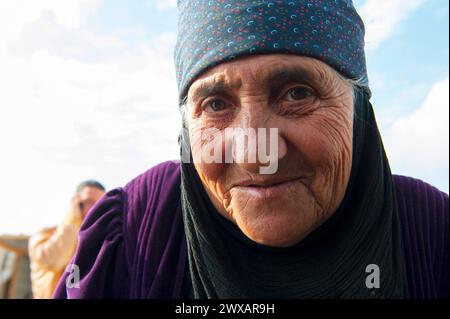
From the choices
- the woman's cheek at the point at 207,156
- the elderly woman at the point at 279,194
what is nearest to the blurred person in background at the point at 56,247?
the elderly woman at the point at 279,194

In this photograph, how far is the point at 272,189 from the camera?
1.33 m

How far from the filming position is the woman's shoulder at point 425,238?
1.61 meters

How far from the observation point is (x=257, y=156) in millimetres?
1307

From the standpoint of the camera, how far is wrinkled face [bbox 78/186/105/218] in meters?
5.81

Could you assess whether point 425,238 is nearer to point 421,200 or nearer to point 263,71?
point 421,200

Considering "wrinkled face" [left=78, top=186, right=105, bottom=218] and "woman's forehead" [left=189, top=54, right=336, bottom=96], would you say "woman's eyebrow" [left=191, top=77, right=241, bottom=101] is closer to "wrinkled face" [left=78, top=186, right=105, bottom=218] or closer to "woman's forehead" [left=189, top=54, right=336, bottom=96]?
"woman's forehead" [left=189, top=54, right=336, bottom=96]

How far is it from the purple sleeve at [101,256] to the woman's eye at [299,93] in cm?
90

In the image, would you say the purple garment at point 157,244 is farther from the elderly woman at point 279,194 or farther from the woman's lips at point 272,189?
the woman's lips at point 272,189

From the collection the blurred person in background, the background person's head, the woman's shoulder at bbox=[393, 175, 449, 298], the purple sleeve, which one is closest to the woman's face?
the woman's shoulder at bbox=[393, 175, 449, 298]

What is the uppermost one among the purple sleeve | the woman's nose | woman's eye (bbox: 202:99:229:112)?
woman's eye (bbox: 202:99:229:112)

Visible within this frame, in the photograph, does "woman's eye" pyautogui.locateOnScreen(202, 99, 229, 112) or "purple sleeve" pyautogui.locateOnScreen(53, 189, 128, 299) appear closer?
"woman's eye" pyautogui.locateOnScreen(202, 99, 229, 112)

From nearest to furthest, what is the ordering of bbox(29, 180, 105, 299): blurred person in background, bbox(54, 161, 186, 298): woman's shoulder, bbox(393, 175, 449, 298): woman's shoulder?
bbox(393, 175, 449, 298): woman's shoulder < bbox(54, 161, 186, 298): woman's shoulder < bbox(29, 180, 105, 299): blurred person in background

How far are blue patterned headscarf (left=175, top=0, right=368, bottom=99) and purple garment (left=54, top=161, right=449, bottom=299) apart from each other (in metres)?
0.50
